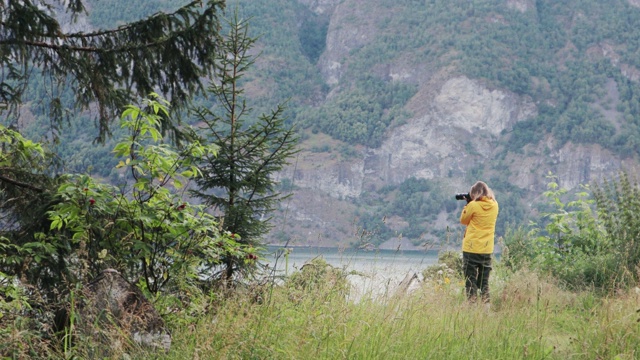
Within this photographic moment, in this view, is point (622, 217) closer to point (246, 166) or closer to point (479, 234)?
point (479, 234)

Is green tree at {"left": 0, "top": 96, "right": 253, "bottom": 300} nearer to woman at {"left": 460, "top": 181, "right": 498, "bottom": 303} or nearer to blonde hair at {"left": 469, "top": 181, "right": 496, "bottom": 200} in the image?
woman at {"left": 460, "top": 181, "right": 498, "bottom": 303}

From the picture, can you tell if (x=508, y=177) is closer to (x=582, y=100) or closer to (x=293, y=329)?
(x=582, y=100)

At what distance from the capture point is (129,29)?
6.23 m

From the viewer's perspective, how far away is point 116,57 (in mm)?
6109

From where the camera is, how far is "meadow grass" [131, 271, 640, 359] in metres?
3.51

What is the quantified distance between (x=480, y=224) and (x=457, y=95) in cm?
14628

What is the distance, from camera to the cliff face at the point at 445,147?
13288 cm

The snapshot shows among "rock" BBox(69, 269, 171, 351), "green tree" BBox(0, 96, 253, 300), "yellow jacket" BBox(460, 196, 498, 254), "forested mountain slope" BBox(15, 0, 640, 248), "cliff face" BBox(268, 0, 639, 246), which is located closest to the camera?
"rock" BBox(69, 269, 171, 351)

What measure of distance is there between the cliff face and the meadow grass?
115m

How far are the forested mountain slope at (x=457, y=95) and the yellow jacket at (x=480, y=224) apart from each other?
110m

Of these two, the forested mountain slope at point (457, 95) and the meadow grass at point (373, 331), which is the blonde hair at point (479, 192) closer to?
the meadow grass at point (373, 331)

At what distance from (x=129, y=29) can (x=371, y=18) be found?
16608 centimetres

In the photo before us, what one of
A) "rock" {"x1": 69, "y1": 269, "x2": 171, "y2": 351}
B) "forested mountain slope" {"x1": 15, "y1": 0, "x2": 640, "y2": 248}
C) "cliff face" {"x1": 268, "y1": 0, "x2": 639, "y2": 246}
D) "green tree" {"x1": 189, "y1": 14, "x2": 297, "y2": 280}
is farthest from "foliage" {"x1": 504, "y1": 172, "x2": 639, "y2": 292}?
"cliff face" {"x1": 268, "y1": 0, "x2": 639, "y2": 246}

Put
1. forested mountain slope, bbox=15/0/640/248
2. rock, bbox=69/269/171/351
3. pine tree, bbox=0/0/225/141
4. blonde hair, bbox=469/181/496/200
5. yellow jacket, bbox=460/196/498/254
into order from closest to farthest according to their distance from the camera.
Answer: rock, bbox=69/269/171/351, pine tree, bbox=0/0/225/141, yellow jacket, bbox=460/196/498/254, blonde hair, bbox=469/181/496/200, forested mountain slope, bbox=15/0/640/248
